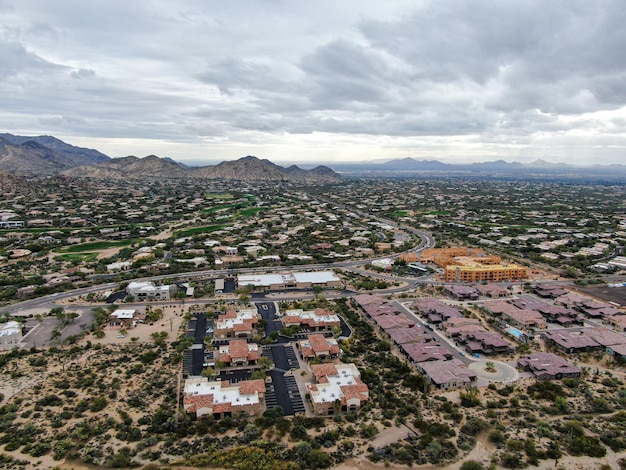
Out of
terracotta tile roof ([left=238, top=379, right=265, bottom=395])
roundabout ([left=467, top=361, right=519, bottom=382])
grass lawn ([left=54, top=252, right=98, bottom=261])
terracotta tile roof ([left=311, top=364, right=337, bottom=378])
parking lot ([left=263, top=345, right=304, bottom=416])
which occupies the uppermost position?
terracotta tile roof ([left=311, top=364, right=337, bottom=378])

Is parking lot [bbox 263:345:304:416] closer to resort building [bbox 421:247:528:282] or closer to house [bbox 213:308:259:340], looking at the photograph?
house [bbox 213:308:259:340]

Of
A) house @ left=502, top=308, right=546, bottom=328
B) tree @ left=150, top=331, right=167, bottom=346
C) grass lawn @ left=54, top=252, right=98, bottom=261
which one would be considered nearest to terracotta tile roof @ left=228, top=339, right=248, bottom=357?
tree @ left=150, top=331, right=167, bottom=346

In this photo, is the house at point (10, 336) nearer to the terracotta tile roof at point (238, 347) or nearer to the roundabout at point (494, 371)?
the terracotta tile roof at point (238, 347)

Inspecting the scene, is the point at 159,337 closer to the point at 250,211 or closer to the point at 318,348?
the point at 318,348

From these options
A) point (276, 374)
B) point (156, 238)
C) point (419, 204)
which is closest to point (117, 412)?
point (276, 374)

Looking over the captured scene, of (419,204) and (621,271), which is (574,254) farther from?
(419,204)
